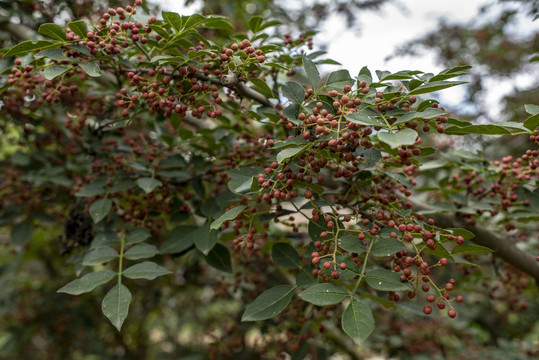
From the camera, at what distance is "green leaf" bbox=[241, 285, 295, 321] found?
1.06 meters

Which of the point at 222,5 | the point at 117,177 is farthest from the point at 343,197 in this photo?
the point at 222,5

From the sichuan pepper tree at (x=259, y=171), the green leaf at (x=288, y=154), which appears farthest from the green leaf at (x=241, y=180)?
the green leaf at (x=288, y=154)

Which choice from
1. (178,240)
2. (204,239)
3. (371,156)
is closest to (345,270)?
(371,156)

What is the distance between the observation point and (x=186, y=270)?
2.86 meters

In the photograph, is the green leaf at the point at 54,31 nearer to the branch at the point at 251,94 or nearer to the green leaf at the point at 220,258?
the branch at the point at 251,94

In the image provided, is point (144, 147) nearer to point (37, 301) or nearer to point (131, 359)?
point (37, 301)

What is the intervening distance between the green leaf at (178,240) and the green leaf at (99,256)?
165 millimetres

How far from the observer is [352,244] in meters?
1.04

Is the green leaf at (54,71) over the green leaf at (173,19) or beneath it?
beneath

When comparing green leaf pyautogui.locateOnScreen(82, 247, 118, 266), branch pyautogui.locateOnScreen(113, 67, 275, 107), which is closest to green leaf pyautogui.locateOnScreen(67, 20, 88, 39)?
branch pyautogui.locateOnScreen(113, 67, 275, 107)

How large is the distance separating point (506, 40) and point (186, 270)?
461 cm

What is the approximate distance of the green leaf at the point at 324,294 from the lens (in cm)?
93

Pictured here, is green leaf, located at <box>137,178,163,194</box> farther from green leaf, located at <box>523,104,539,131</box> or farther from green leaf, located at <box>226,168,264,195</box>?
green leaf, located at <box>523,104,539,131</box>

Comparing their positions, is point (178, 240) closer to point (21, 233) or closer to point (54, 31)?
point (54, 31)
